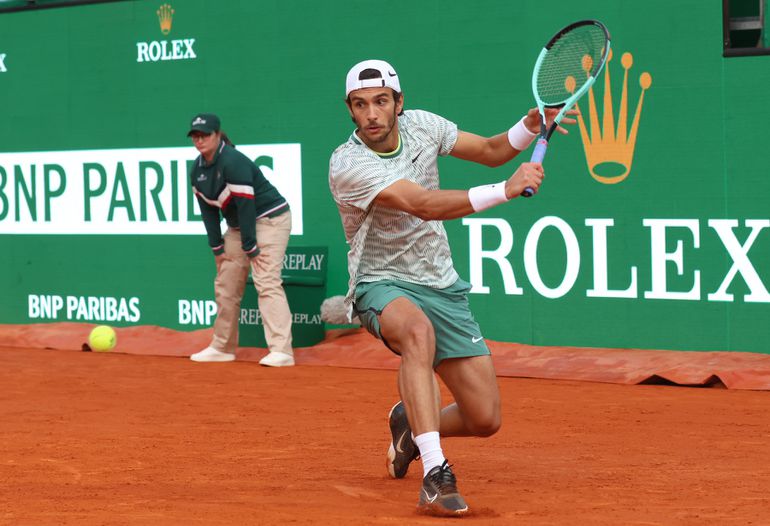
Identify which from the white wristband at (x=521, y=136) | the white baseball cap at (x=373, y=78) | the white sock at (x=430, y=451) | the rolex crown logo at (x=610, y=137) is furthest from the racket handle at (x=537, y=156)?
the rolex crown logo at (x=610, y=137)

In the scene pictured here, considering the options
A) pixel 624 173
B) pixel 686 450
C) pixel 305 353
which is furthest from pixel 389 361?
pixel 686 450

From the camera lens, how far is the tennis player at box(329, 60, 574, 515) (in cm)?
482

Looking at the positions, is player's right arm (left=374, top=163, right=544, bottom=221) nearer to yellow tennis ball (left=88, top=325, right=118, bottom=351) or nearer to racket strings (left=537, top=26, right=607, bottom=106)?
racket strings (left=537, top=26, right=607, bottom=106)

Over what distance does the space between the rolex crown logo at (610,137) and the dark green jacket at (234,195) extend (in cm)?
237

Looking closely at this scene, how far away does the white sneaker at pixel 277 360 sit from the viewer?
9844 mm

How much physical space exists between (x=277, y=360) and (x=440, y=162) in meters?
1.98

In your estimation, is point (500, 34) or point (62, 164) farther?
point (62, 164)

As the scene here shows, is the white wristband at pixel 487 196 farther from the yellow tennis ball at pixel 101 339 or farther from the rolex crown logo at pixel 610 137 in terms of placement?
the yellow tennis ball at pixel 101 339

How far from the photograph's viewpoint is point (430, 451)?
4.69 m

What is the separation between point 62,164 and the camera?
12203mm

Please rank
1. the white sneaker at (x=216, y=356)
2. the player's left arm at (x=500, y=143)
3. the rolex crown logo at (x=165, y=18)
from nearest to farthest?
the player's left arm at (x=500, y=143) < the white sneaker at (x=216, y=356) < the rolex crown logo at (x=165, y=18)

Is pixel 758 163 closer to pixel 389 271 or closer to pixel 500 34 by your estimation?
pixel 500 34

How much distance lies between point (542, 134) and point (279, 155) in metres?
5.99

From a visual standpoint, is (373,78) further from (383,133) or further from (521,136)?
(521,136)
